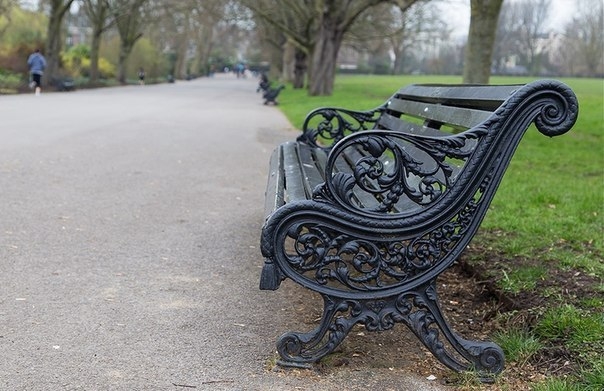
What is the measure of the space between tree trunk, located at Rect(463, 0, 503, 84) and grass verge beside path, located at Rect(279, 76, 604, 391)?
6114 millimetres

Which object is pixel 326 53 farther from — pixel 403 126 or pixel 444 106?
pixel 444 106

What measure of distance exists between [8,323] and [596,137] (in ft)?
44.7

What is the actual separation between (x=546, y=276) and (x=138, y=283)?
2.33 m

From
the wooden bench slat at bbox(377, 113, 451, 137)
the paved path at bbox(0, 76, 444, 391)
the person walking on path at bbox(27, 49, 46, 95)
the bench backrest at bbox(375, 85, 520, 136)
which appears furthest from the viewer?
the person walking on path at bbox(27, 49, 46, 95)

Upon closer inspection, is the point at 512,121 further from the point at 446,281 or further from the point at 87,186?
the point at 87,186

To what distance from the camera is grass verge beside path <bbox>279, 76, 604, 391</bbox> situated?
3398 millimetres

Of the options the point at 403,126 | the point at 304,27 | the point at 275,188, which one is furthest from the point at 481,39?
the point at 304,27

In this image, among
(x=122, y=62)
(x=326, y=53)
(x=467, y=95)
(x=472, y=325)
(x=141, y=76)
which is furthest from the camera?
(x=141, y=76)

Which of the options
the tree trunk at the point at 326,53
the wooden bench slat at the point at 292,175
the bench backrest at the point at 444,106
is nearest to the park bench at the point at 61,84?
the tree trunk at the point at 326,53

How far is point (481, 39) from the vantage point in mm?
14711

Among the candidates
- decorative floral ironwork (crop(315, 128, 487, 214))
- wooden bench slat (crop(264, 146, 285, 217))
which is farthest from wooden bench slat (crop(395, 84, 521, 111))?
wooden bench slat (crop(264, 146, 285, 217))

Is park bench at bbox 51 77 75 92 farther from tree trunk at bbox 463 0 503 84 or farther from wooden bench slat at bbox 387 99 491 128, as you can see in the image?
wooden bench slat at bbox 387 99 491 128

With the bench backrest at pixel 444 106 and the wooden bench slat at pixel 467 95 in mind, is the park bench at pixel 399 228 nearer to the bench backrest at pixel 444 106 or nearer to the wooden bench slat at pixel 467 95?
the wooden bench slat at pixel 467 95

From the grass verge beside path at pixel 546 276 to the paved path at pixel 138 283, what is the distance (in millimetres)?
564
